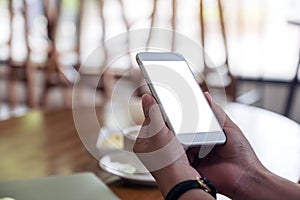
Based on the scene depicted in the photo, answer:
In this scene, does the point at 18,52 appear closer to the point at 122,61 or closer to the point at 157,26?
the point at 157,26

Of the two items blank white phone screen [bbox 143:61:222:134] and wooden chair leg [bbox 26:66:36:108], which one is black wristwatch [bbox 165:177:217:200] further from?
wooden chair leg [bbox 26:66:36:108]

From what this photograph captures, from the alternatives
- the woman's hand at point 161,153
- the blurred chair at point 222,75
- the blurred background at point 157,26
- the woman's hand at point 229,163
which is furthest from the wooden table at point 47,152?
the blurred background at point 157,26

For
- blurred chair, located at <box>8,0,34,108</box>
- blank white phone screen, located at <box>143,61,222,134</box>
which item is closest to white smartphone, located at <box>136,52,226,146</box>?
blank white phone screen, located at <box>143,61,222,134</box>

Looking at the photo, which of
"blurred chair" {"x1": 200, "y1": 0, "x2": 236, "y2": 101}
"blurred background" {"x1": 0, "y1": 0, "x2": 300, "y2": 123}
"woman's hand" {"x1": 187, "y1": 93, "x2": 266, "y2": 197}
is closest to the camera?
"woman's hand" {"x1": 187, "y1": 93, "x2": 266, "y2": 197}

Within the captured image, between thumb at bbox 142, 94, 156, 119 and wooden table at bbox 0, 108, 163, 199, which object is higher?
thumb at bbox 142, 94, 156, 119

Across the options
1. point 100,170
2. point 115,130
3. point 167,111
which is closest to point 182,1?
point 115,130

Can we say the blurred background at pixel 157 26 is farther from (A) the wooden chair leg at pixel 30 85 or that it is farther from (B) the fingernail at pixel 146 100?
(B) the fingernail at pixel 146 100

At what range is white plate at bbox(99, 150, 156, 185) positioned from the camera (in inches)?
37.5

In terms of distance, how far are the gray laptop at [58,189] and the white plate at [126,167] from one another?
0.05 m

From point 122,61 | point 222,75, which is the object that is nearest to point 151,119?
point 122,61

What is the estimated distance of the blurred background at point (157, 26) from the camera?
317 centimetres

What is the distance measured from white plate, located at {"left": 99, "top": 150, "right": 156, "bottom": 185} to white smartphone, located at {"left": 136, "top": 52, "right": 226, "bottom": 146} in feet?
0.64

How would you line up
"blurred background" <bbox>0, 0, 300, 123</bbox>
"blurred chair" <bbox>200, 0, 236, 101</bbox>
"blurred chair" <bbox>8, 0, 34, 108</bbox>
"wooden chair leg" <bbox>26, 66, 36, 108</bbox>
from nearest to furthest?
"blurred chair" <bbox>200, 0, 236, 101</bbox> < "blurred background" <bbox>0, 0, 300, 123</bbox> < "blurred chair" <bbox>8, 0, 34, 108</bbox> < "wooden chair leg" <bbox>26, 66, 36, 108</bbox>

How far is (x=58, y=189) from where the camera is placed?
0.92m
